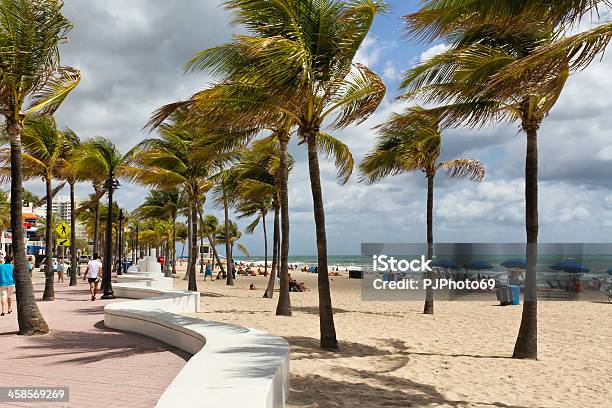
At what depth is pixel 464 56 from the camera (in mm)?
7977

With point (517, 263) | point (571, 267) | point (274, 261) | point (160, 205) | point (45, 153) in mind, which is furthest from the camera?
point (160, 205)

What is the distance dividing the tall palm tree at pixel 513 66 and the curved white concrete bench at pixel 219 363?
403 cm

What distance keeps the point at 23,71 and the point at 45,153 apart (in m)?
8.93

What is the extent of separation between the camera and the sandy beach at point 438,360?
6.97 meters

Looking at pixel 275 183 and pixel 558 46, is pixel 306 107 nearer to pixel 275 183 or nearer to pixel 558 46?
pixel 558 46

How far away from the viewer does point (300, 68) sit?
28.7ft

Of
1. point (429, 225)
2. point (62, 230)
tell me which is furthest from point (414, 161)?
point (62, 230)

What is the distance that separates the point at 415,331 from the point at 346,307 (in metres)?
6.10

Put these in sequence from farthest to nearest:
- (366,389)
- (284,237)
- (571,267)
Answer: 1. (571,267)
2. (284,237)
3. (366,389)

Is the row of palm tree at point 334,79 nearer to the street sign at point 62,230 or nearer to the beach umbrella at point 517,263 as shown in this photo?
the street sign at point 62,230

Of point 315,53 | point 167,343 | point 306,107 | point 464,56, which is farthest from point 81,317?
point 464,56

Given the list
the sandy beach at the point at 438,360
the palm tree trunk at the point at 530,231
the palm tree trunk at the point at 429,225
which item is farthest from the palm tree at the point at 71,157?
the palm tree trunk at the point at 530,231

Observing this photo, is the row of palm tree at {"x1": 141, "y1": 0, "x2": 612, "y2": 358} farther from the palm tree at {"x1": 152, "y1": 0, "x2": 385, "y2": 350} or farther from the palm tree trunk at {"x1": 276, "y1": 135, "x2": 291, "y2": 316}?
the palm tree trunk at {"x1": 276, "y1": 135, "x2": 291, "y2": 316}

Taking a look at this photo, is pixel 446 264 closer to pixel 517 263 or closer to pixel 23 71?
pixel 517 263
